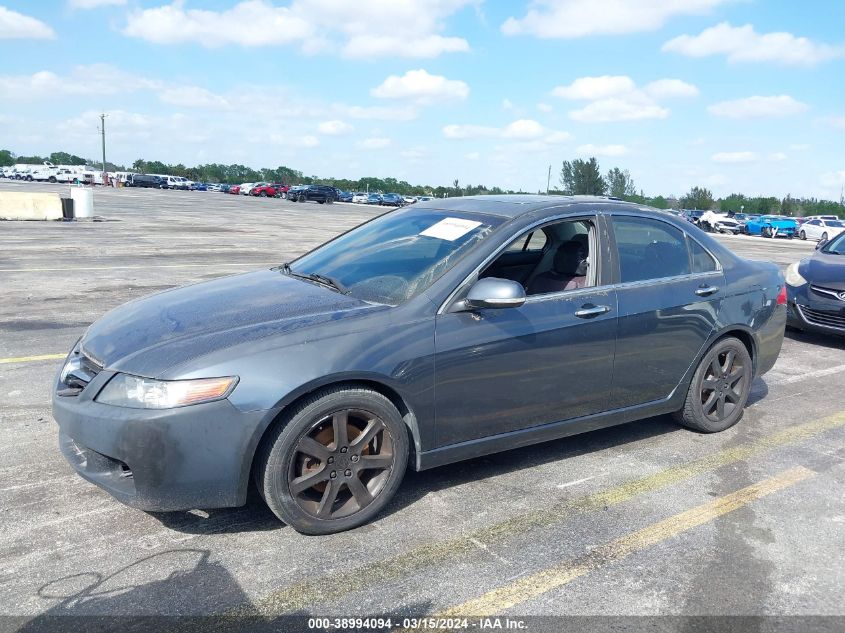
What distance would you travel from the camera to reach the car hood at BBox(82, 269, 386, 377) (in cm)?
323

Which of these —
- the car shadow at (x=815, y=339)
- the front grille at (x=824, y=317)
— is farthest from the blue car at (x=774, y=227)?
the front grille at (x=824, y=317)

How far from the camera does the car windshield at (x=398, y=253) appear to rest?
3.86 metres

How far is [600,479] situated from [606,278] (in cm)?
119

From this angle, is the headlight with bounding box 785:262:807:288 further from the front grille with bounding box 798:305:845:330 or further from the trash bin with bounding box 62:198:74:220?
the trash bin with bounding box 62:198:74:220

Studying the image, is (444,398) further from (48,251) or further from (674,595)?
(48,251)

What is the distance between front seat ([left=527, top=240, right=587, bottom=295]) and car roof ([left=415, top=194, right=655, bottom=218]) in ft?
0.93

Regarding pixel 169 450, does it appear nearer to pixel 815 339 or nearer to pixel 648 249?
pixel 648 249

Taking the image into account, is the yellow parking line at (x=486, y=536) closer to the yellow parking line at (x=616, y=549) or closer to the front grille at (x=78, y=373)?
the yellow parking line at (x=616, y=549)

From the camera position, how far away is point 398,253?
14.0ft

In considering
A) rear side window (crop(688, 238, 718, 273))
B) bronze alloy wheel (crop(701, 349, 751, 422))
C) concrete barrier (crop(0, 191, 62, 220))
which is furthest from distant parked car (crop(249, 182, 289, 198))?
bronze alloy wheel (crop(701, 349, 751, 422))

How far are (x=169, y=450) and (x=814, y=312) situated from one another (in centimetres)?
732

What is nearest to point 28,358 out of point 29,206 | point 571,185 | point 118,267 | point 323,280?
point 323,280

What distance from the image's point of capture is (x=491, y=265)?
397 cm

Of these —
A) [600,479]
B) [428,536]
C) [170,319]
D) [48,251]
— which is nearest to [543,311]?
[600,479]
